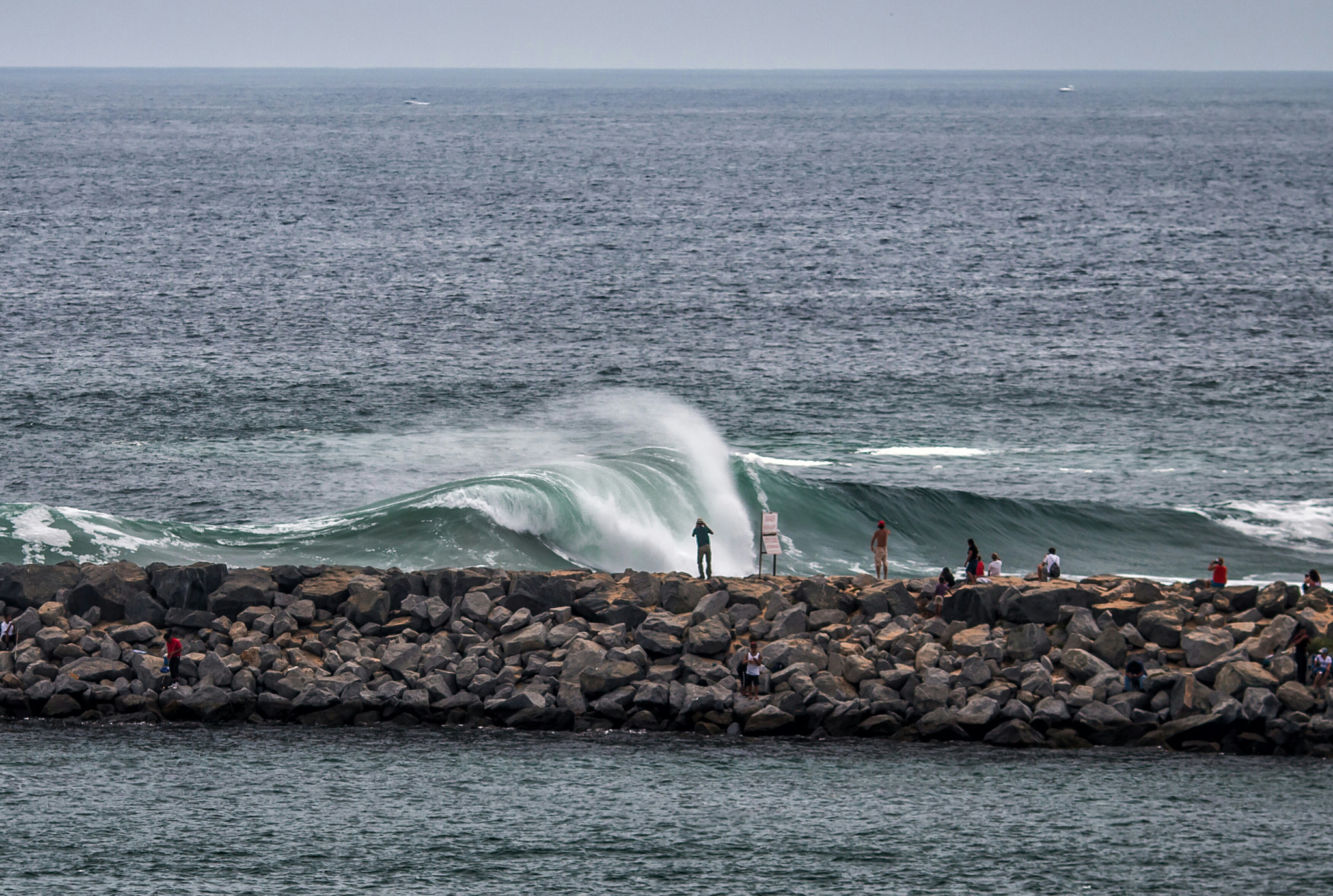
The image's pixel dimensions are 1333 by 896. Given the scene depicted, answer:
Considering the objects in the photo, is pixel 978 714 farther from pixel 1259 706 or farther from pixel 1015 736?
pixel 1259 706

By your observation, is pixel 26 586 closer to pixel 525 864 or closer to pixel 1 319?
pixel 525 864

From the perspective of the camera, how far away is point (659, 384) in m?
62.4

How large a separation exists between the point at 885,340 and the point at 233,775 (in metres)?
49.0

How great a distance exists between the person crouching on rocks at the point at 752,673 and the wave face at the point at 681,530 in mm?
11133

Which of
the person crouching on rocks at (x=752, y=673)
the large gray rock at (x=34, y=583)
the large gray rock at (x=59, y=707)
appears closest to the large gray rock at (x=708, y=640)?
the person crouching on rocks at (x=752, y=673)

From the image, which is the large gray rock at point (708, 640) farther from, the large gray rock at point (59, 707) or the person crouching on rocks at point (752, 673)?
the large gray rock at point (59, 707)

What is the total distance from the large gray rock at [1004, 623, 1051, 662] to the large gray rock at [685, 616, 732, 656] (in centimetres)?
577

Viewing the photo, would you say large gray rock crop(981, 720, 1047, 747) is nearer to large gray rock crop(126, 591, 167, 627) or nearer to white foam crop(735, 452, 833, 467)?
large gray rock crop(126, 591, 167, 627)

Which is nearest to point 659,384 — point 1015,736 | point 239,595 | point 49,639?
point 239,595

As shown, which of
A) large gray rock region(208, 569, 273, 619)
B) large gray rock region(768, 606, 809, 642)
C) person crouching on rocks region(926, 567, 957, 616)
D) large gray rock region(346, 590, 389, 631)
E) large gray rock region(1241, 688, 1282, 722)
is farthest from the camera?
large gray rock region(208, 569, 273, 619)

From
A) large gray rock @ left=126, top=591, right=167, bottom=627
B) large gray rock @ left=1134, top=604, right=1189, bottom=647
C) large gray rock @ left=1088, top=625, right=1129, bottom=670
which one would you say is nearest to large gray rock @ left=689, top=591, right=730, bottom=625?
large gray rock @ left=1088, top=625, right=1129, bottom=670

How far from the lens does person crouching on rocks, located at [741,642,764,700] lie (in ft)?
95.4

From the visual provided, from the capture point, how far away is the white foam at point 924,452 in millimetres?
51938

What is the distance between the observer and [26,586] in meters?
32.6
